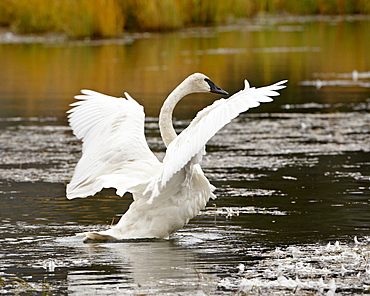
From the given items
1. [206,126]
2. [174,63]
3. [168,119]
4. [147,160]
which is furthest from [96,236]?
[174,63]

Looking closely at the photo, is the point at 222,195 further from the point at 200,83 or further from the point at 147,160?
the point at 147,160

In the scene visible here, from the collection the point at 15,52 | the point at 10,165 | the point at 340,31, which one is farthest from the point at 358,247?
the point at 340,31

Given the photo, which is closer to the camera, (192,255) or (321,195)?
(192,255)

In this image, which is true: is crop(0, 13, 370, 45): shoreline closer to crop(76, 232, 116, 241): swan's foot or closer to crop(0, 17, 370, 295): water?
crop(0, 17, 370, 295): water

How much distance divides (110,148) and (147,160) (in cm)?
40

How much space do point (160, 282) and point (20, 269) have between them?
1049mm

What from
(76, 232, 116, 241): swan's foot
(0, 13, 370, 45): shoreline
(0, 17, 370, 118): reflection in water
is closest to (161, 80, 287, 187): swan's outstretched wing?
(76, 232, 116, 241): swan's foot

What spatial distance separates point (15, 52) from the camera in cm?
2647

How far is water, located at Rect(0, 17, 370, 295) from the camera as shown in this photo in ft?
19.1

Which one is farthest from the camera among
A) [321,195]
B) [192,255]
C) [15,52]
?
[15,52]

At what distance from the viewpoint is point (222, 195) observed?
28.7 feet

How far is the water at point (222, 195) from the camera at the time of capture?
583 centimetres

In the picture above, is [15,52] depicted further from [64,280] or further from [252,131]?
[64,280]

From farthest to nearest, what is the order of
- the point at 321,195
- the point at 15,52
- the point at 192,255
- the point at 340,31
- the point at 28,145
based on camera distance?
the point at 340,31
the point at 15,52
the point at 28,145
the point at 321,195
the point at 192,255
